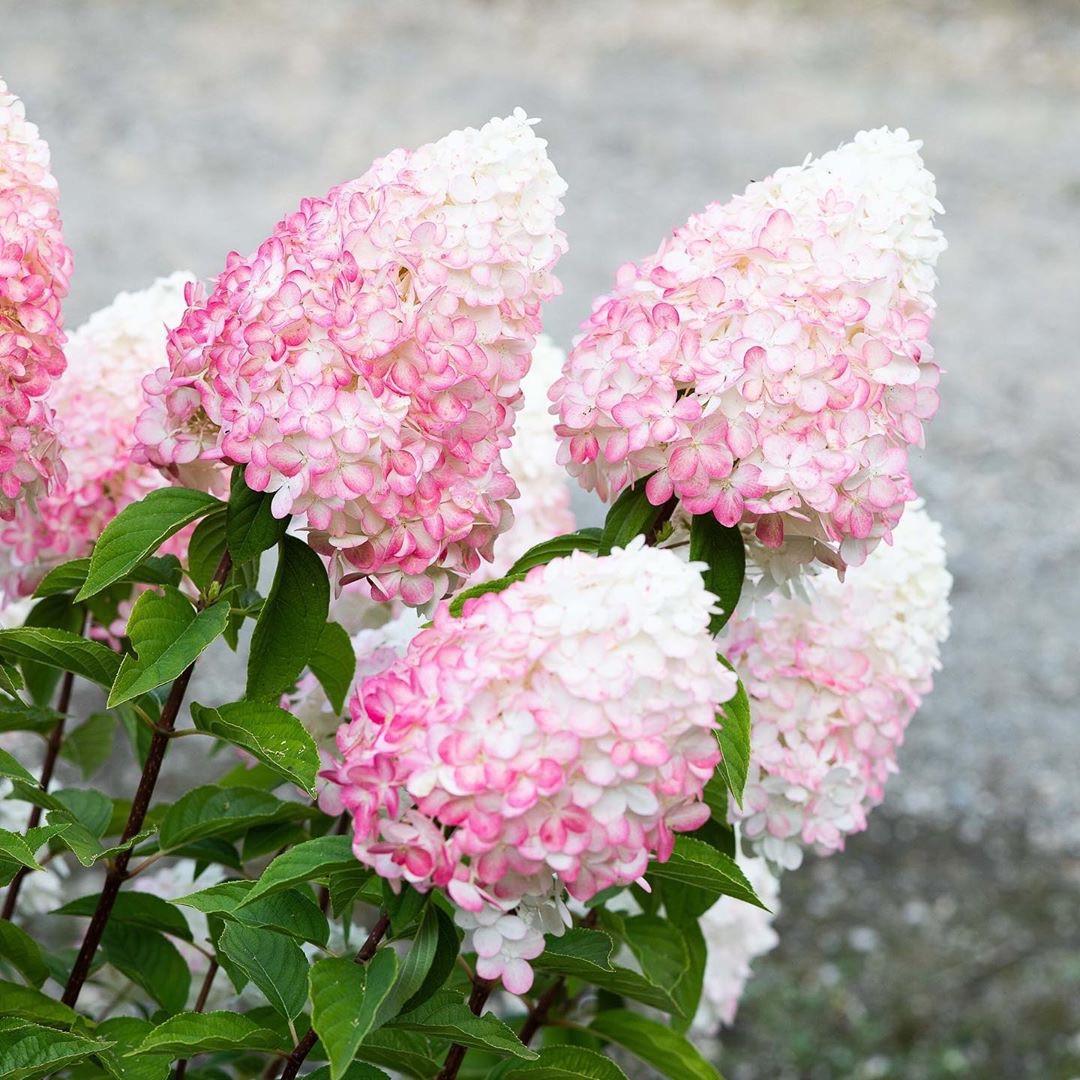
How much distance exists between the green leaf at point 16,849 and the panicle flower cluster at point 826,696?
51cm

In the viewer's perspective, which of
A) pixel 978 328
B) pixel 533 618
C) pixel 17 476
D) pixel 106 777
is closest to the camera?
pixel 533 618

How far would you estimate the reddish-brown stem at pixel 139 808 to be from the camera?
1064mm

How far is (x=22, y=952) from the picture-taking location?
1.15 metres

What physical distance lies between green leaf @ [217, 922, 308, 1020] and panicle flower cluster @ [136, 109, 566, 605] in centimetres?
23

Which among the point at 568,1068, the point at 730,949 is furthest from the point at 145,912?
the point at 730,949

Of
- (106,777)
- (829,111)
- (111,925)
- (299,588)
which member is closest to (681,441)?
(299,588)

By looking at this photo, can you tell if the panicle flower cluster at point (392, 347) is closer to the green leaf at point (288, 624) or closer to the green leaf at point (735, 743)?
the green leaf at point (288, 624)

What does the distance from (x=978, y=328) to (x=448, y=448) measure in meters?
4.53

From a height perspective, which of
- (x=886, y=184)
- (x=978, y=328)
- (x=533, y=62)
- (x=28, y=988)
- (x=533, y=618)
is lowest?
(x=28, y=988)

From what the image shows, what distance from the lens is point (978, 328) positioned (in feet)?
17.0

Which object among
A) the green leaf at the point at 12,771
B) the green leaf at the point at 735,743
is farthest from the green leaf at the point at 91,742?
the green leaf at the point at 735,743

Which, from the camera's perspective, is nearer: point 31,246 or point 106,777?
point 31,246

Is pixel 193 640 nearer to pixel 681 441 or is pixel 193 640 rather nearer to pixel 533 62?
pixel 681 441

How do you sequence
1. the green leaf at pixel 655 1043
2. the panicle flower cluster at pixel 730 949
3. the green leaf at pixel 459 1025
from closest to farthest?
the green leaf at pixel 459 1025 → the green leaf at pixel 655 1043 → the panicle flower cluster at pixel 730 949
